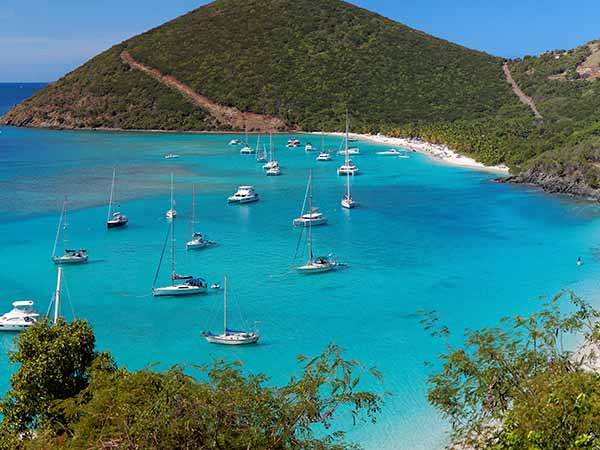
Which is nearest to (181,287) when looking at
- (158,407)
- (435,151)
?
(158,407)

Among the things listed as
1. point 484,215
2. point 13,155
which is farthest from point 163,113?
point 484,215

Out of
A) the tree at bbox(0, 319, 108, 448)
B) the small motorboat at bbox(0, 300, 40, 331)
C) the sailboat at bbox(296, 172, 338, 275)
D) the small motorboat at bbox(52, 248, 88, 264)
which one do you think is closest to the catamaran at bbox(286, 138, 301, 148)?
the small motorboat at bbox(52, 248, 88, 264)

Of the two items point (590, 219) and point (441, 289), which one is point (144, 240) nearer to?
point (441, 289)

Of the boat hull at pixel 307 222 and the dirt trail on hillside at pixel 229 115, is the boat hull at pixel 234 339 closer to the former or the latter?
the boat hull at pixel 307 222

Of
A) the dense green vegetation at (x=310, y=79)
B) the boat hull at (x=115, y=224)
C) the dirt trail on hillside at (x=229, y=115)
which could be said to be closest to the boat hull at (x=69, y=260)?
the boat hull at (x=115, y=224)

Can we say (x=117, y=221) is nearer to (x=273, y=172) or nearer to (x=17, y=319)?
(x=17, y=319)

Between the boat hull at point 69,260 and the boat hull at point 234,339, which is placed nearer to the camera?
the boat hull at point 234,339
